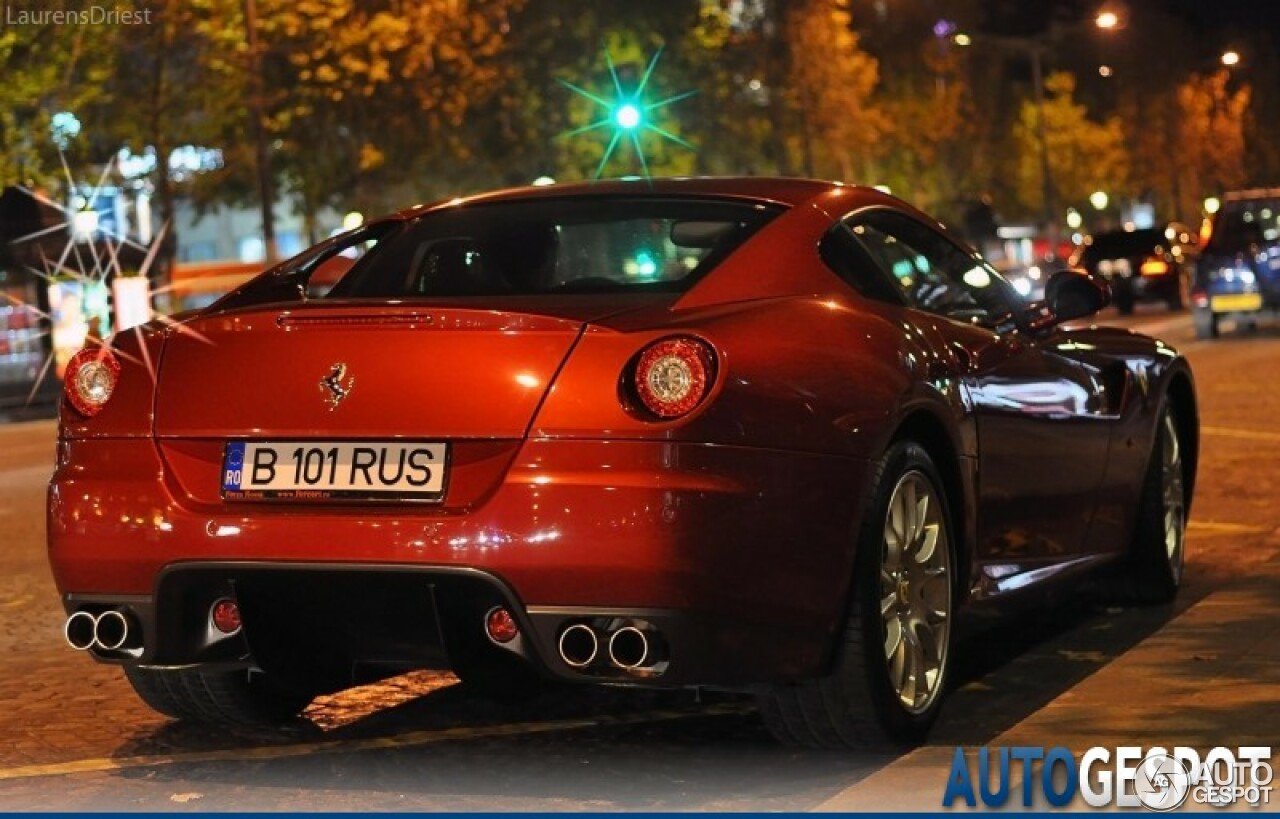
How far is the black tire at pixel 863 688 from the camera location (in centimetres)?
561

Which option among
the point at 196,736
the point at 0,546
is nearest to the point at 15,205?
the point at 0,546

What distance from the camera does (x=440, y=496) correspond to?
535cm

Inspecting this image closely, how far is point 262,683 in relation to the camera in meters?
6.39

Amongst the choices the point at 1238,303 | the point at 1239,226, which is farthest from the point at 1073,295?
the point at 1239,226

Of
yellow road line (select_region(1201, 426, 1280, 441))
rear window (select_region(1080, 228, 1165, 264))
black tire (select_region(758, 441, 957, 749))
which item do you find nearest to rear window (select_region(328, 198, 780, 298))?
black tire (select_region(758, 441, 957, 749))

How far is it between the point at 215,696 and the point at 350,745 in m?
0.39

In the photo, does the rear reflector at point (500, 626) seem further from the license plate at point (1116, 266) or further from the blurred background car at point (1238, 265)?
the license plate at point (1116, 266)

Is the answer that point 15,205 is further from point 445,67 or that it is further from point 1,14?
point 445,67

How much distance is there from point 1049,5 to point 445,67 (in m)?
94.3

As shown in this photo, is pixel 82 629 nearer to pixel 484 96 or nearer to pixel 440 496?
pixel 440 496

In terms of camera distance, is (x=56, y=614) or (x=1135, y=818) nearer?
(x=1135, y=818)

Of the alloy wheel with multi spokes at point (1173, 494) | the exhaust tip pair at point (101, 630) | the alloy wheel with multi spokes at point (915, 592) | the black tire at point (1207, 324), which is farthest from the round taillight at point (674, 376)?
the black tire at point (1207, 324)

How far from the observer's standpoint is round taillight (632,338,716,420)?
207 inches

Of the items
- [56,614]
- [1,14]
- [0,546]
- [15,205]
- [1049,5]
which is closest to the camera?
[56,614]
